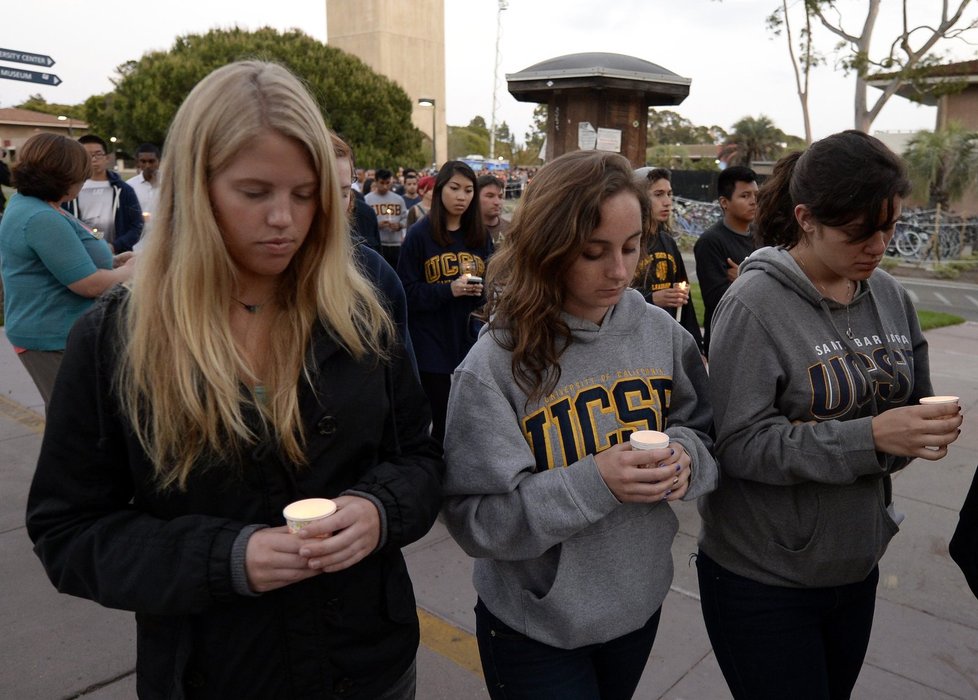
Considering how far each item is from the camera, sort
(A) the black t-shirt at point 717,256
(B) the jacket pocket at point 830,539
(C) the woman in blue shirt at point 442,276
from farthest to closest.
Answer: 1. (A) the black t-shirt at point 717,256
2. (C) the woman in blue shirt at point 442,276
3. (B) the jacket pocket at point 830,539

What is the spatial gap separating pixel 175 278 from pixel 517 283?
0.80m

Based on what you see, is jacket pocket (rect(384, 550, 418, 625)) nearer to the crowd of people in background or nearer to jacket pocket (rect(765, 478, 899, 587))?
the crowd of people in background

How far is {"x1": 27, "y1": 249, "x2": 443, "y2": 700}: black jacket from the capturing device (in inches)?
52.7

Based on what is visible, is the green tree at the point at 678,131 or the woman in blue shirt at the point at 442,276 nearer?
the woman in blue shirt at the point at 442,276

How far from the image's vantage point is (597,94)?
8891mm

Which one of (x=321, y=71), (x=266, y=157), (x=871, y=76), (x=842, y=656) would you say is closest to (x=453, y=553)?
(x=842, y=656)

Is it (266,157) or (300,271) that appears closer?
(266,157)

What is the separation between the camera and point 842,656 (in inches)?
79.6

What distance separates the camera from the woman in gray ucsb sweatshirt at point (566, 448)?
5.57ft

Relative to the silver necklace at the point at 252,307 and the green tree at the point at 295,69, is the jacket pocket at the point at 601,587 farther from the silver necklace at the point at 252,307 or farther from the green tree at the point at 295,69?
the green tree at the point at 295,69

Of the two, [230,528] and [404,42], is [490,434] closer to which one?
[230,528]

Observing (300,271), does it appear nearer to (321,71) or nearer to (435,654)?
(435,654)

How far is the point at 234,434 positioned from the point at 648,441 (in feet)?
2.74

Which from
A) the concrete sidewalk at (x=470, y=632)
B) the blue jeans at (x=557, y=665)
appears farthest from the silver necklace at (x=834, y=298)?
the concrete sidewalk at (x=470, y=632)
